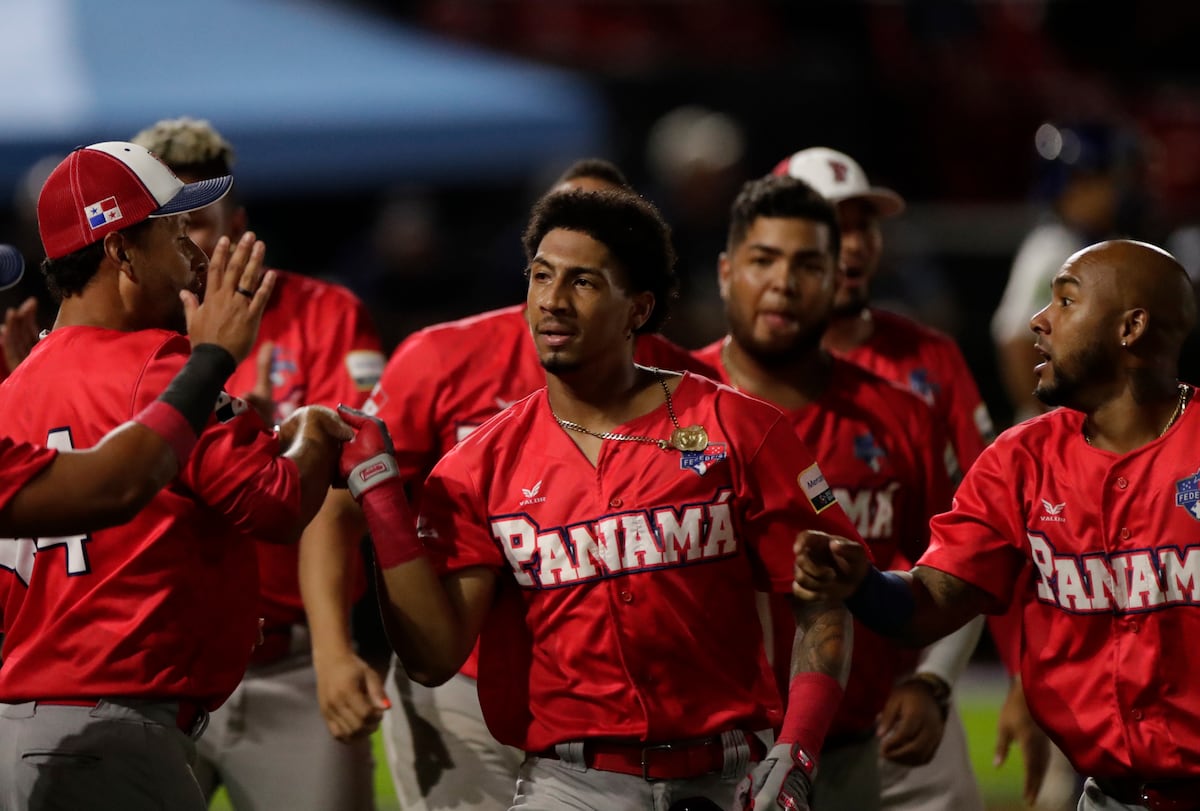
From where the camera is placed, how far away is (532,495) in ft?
13.7

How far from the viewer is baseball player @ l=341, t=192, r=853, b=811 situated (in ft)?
13.2

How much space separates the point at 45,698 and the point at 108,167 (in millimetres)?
1241

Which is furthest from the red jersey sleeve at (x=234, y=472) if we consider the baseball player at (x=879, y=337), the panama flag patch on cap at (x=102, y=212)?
the baseball player at (x=879, y=337)

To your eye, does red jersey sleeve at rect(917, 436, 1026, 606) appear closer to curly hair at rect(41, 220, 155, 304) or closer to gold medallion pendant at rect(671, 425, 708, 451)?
gold medallion pendant at rect(671, 425, 708, 451)

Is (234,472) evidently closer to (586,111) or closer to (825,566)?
(825,566)

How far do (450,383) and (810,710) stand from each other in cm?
172

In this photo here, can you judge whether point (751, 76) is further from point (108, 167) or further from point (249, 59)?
point (108, 167)

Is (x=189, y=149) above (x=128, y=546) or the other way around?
above

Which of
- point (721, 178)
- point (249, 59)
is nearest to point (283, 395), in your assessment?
point (721, 178)

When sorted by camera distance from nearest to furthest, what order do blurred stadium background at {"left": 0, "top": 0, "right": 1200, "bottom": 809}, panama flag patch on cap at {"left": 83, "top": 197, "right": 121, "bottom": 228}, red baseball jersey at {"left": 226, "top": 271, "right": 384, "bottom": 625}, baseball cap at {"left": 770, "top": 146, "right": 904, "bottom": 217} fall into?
panama flag patch on cap at {"left": 83, "top": 197, "right": 121, "bottom": 228} → red baseball jersey at {"left": 226, "top": 271, "right": 384, "bottom": 625} → baseball cap at {"left": 770, "top": 146, "right": 904, "bottom": 217} → blurred stadium background at {"left": 0, "top": 0, "right": 1200, "bottom": 809}

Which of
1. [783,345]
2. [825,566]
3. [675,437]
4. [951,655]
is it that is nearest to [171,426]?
[675,437]

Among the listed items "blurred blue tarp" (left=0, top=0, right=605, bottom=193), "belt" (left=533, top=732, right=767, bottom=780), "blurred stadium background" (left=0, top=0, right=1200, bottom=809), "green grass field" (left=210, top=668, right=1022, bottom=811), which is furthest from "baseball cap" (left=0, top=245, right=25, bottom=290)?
"blurred blue tarp" (left=0, top=0, right=605, bottom=193)

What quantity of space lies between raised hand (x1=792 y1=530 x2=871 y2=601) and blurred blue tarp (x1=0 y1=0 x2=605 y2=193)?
880cm

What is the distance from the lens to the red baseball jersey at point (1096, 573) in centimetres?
405
